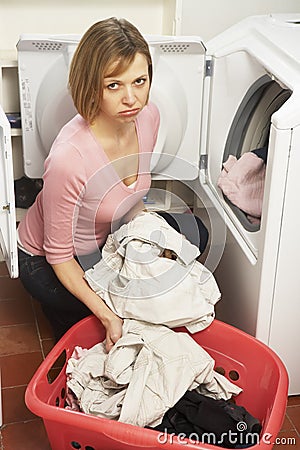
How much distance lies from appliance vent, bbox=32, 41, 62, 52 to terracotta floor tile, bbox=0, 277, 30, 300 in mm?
864

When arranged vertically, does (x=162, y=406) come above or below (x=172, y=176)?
below

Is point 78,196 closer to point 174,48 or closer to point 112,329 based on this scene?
point 112,329

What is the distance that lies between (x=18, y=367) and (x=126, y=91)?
0.90 m

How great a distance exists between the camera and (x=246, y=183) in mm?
2111

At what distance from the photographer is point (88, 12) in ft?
8.34

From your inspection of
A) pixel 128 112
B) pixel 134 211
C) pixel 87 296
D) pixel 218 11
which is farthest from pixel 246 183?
pixel 218 11

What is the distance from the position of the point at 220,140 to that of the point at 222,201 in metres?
0.23

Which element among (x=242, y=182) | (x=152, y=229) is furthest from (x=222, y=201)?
(x=152, y=229)

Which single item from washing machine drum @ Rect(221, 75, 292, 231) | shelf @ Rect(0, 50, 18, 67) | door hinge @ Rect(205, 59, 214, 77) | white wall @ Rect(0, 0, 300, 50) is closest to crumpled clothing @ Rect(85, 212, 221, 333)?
washing machine drum @ Rect(221, 75, 292, 231)

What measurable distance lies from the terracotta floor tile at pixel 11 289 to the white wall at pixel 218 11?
3.59 feet

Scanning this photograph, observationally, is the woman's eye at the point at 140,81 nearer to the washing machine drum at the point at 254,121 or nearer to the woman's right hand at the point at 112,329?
the washing machine drum at the point at 254,121

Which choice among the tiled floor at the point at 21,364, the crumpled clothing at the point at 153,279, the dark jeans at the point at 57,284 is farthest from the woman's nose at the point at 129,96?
the tiled floor at the point at 21,364

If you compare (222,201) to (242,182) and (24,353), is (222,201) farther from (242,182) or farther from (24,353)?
(24,353)

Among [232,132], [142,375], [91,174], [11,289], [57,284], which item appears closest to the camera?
[142,375]
